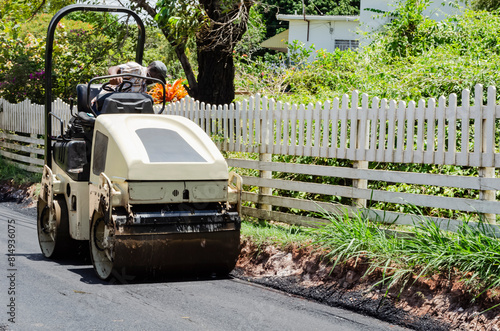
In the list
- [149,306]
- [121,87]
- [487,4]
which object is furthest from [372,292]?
[487,4]

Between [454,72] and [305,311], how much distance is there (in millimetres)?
5156

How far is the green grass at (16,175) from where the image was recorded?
50.1 feet

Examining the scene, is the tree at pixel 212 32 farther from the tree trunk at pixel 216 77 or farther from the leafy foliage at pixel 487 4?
the leafy foliage at pixel 487 4

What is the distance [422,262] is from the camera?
6266mm

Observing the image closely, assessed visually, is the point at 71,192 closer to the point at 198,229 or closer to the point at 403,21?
the point at 198,229

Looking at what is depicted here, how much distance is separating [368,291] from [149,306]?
6.51 feet

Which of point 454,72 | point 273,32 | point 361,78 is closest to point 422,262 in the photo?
point 454,72

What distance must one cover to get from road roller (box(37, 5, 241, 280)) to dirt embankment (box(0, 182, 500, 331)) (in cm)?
66

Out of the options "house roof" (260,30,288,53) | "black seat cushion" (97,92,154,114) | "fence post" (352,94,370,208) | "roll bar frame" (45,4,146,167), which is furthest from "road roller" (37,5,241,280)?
"house roof" (260,30,288,53)

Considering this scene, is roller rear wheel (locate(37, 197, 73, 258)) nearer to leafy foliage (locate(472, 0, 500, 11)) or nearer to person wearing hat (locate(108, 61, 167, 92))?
person wearing hat (locate(108, 61, 167, 92))

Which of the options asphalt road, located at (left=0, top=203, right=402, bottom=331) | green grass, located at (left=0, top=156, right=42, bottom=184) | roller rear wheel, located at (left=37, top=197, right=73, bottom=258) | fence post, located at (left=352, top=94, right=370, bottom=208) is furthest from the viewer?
green grass, located at (left=0, top=156, right=42, bottom=184)

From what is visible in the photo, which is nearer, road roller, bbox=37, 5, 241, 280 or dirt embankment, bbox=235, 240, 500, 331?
dirt embankment, bbox=235, 240, 500, 331

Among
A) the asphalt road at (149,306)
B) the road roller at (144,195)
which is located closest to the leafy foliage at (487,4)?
the road roller at (144,195)

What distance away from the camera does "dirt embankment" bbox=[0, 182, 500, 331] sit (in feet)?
18.6
